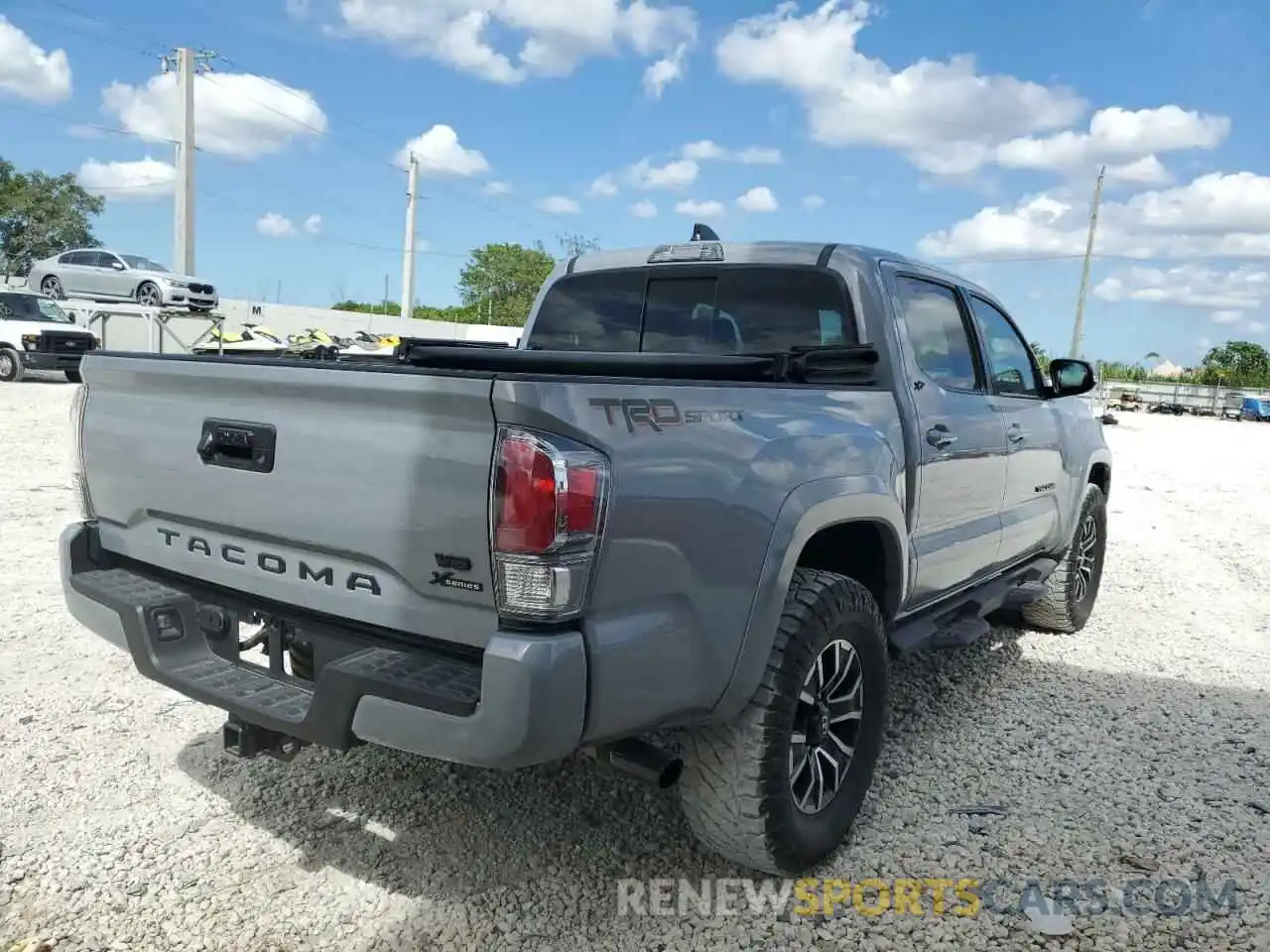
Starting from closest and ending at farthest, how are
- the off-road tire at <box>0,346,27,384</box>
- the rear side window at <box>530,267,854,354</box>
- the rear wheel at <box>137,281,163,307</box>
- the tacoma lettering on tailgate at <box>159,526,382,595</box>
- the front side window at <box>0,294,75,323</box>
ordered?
the tacoma lettering on tailgate at <box>159,526,382,595</box> → the rear side window at <box>530,267,854,354</box> → the off-road tire at <box>0,346,27,384</box> → the front side window at <box>0,294,75,323</box> → the rear wheel at <box>137,281,163,307</box>

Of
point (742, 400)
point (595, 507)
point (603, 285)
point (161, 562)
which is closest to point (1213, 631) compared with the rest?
point (603, 285)

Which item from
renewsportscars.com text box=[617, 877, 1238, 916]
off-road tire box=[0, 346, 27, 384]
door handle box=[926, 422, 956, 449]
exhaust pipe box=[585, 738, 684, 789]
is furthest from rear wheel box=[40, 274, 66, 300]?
exhaust pipe box=[585, 738, 684, 789]

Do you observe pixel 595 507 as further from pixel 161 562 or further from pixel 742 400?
pixel 161 562

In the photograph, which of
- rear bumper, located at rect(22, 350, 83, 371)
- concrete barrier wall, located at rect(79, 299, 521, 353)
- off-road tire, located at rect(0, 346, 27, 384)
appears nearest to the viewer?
rear bumper, located at rect(22, 350, 83, 371)

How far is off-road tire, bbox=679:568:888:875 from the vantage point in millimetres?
2689

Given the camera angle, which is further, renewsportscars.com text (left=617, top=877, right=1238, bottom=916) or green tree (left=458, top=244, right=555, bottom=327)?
green tree (left=458, top=244, right=555, bottom=327)

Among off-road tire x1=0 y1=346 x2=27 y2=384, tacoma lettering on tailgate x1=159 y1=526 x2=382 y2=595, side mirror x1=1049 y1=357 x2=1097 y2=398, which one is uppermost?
side mirror x1=1049 y1=357 x2=1097 y2=398

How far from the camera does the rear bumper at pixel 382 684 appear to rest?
211cm

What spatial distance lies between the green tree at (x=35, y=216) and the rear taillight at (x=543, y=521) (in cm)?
5845

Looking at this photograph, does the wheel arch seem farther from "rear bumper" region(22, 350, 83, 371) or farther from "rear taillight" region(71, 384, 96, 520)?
"rear bumper" region(22, 350, 83, 371)

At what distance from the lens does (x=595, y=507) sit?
7.13 ft

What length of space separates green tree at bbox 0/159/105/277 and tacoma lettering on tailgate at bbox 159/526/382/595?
2260 inches

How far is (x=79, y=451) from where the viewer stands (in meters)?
3.08

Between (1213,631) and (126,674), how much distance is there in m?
6.06
